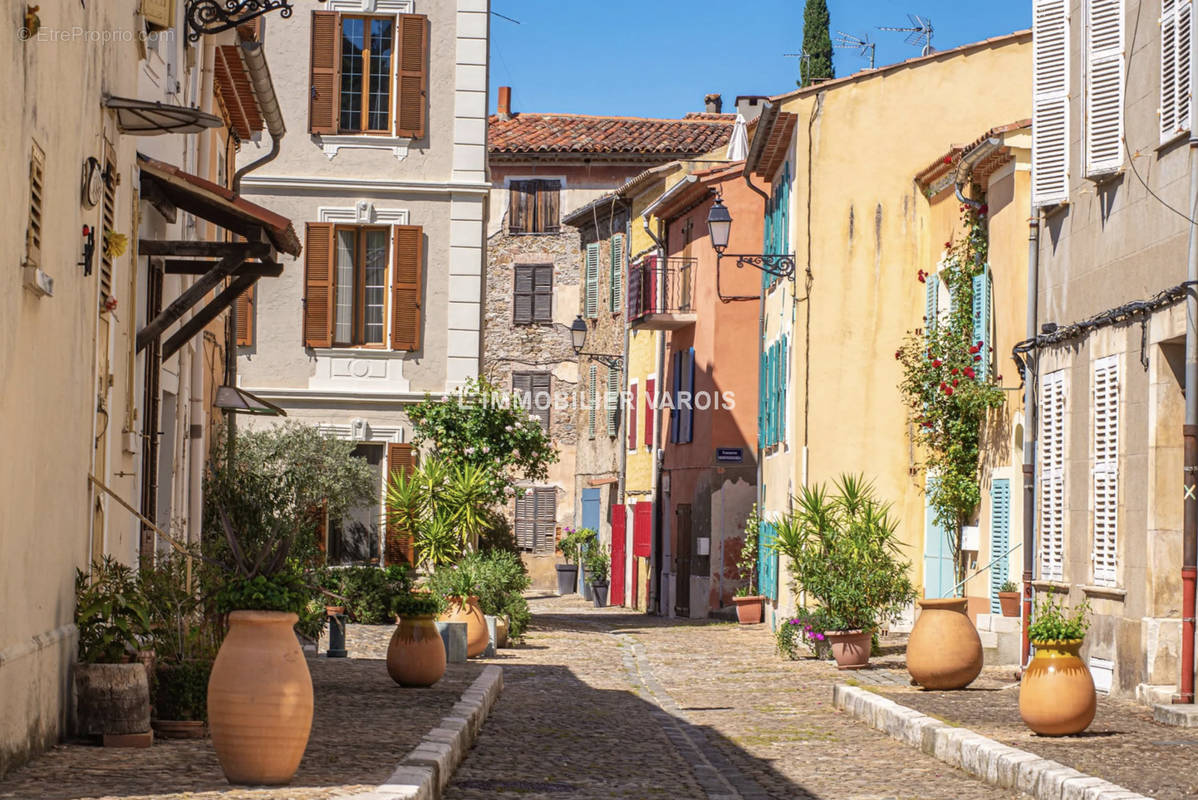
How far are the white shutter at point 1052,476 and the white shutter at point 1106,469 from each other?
904mm

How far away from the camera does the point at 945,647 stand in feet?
47.4

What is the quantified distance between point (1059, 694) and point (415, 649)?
5.13m

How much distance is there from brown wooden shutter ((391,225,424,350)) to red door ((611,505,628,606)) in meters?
16.4

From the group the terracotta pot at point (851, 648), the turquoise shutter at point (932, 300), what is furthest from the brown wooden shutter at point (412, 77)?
the terracotta pot at point (851, 648)

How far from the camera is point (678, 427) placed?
3428 centimetres

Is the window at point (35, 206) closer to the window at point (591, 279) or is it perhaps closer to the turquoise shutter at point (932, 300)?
the turquoise shutter at point (932, 300)

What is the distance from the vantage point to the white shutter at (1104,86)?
1445cm

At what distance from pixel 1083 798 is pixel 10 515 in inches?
200

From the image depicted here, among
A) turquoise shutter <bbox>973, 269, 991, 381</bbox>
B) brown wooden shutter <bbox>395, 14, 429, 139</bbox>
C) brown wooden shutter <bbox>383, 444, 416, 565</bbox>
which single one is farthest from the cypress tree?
turquoise shutter <bbox>973, 269, 991, 381</bbox>

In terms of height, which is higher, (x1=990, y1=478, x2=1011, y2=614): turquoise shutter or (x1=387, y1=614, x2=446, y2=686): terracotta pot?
(x1=990, y1=478, x2=1011, y2=614): turquoise shutter

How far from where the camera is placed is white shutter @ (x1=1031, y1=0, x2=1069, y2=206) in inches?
622

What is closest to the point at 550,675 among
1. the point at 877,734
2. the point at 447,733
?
the point at 877,734

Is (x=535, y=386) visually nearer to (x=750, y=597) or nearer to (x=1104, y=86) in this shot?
(x=750, y=597)

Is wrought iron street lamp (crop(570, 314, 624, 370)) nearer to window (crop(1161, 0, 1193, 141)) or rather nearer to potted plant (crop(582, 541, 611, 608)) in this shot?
potted plant (crop(582, 541, 611, 608))
